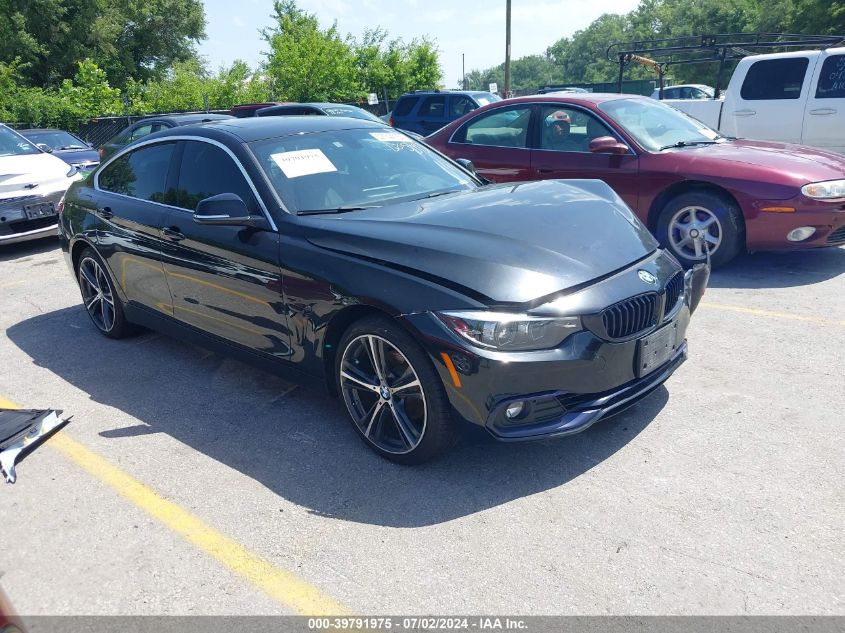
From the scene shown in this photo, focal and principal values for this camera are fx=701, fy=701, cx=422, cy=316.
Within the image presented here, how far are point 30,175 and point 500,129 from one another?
6.14 meters

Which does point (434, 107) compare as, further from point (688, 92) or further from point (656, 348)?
point (688, 92)

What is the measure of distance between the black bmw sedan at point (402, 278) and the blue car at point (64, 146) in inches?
382

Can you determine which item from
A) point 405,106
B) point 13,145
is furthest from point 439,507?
point 405,106

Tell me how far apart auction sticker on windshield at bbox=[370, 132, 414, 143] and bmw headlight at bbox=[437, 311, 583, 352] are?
195cm

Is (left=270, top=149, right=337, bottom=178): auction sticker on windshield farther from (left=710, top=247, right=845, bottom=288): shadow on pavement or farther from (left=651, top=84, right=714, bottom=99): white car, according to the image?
(left=651, top=84, right=714, bottom=99): white car

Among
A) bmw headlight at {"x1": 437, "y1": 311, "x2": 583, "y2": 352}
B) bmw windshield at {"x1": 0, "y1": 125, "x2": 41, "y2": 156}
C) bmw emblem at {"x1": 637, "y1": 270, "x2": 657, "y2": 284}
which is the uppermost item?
bmw windshield at {"x1": 0, "y1": 125, "x2": 41, "y2": 156}

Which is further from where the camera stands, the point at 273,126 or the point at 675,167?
the point at 675,167

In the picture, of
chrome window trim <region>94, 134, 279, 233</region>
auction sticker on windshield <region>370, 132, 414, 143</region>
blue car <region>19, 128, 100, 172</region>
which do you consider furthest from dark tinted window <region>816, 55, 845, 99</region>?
blue car <region>19, 128, 100, 172</region>

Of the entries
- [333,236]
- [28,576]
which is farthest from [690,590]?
[28,576]

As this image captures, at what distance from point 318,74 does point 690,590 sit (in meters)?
26.6

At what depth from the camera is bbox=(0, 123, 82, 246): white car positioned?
8703mm

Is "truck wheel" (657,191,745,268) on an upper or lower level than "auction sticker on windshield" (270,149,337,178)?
lower

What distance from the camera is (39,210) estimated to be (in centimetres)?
891

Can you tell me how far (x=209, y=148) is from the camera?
13.9 feet
